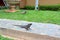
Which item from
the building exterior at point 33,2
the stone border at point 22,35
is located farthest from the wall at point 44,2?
the stone border at point 22,35

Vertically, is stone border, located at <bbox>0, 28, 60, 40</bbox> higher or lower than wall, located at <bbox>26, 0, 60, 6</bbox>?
higher

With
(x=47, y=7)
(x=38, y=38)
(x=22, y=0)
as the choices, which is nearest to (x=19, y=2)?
(x=22, y=0)

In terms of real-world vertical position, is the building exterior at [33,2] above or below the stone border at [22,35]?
below

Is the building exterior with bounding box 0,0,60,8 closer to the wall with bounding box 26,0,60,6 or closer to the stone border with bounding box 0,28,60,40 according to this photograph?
the wall with bounding box 26,0,60,6

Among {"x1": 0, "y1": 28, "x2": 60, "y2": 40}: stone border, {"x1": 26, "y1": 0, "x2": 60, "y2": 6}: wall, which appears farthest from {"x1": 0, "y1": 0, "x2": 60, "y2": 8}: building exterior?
{"x1": 0, "y1": 28, "x2": 60, "y2": 40}: stone border

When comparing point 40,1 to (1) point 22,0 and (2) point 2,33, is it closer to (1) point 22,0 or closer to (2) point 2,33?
(1) point 22,0

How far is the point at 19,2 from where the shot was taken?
19.7m

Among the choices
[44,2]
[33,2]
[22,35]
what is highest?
[22,35]

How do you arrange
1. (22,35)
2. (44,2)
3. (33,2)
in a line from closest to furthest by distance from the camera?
(22,35) < (44,2) < (33,2)

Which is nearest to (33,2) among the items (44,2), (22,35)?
(44,2)

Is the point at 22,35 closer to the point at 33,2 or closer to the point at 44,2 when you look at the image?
the point at 44,2

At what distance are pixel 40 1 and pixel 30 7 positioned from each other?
49.9 inches

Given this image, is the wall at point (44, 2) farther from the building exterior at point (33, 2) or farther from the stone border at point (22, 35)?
the stone border at point (22, 35)

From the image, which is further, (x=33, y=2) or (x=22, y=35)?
(x=33, y=2)
